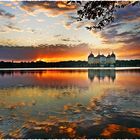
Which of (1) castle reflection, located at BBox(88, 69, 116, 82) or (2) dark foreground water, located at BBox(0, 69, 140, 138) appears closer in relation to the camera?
(2) dark foreground water, located at BBox(0, 69, 140, 138)

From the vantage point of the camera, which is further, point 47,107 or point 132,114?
point 47,107

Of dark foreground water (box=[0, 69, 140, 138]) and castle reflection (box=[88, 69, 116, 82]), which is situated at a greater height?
dark foreground water (box=[0, 69, 140, 138])

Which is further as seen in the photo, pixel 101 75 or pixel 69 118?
pixel 101 75

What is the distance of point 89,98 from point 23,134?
781 cm

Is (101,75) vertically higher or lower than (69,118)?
lower

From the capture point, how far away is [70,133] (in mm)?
9328

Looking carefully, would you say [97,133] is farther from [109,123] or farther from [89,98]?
[89,98]

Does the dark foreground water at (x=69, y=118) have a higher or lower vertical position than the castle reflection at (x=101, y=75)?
higher

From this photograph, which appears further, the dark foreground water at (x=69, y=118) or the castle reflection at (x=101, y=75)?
the castle reflection at (x=101, y=75)

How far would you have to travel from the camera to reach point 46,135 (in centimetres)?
905

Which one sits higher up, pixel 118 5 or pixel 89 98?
pixel 118 5

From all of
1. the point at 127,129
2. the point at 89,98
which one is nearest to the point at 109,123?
the point at 127,129

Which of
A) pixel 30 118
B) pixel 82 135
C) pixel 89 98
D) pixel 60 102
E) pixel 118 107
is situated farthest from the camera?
pixel 89 98

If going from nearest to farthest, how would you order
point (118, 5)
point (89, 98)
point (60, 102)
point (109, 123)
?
point (118, 5) → point (109, 123) → point (60, 102) → point (89, 98)
